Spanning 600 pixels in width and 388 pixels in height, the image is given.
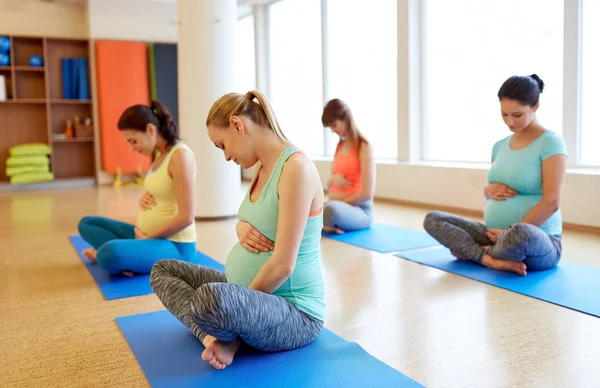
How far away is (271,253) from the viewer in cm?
190

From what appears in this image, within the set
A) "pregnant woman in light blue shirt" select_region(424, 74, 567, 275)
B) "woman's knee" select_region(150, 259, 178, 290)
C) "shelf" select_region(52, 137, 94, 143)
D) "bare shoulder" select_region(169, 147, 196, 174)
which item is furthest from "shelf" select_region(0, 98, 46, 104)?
"woman's knee" select_region(150, 259, 178, 290)

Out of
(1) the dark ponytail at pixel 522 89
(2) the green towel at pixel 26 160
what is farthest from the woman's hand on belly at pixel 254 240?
(2) the green towel at pixel 26 160

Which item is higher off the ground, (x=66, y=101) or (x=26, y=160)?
(x=66, y=101)

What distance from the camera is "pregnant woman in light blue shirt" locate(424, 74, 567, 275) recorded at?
2.84m

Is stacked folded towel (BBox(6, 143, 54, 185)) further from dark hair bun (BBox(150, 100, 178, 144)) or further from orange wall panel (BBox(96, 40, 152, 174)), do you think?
dark hair bun (BBox(150, 100, 178, 144))

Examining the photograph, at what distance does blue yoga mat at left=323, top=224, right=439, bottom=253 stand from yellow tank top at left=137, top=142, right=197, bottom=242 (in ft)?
3.91

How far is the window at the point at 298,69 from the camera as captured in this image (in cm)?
775

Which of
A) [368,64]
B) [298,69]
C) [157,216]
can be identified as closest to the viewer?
[157,216]

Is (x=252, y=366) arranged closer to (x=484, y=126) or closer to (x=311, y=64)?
(x=484, y=126)

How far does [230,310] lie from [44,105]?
7.76 m

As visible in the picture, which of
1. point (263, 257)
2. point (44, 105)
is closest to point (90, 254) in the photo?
point (263, 257)

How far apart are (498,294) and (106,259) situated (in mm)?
1877

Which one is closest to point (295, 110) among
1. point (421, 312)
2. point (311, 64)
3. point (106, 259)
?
point (311, 64)

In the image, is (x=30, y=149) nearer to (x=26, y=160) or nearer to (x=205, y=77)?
(x=26, y=160)
